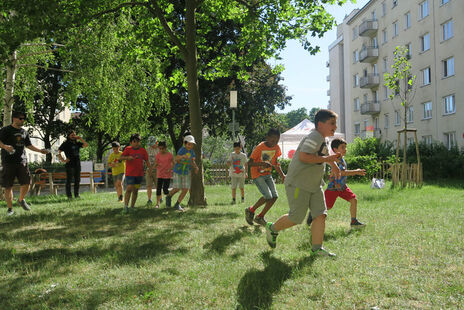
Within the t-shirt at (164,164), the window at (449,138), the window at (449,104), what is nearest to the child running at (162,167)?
the t-shirt at (164,164)

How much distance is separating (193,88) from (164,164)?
2.06 m

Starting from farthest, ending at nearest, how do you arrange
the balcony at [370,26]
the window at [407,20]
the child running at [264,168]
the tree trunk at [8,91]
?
the balcony at [370,26] → the window at [407,20] → the tree trunk at [8,91] → the child running at [264,168]

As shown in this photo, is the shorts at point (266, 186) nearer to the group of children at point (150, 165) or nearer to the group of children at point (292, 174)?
the group of children at point (292, 174)

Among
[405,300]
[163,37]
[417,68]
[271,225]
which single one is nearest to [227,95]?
[163,37]

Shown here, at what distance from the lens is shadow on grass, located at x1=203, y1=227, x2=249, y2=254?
526 cm

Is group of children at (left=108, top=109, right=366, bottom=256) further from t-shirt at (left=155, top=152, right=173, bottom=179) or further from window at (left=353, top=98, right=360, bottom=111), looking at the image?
window at (left=353, top=98, right=360, bottom=111)

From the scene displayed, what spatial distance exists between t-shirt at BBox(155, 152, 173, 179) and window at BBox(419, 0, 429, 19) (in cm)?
A: 2823

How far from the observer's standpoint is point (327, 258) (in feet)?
15.1

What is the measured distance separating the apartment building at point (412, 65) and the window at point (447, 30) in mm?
67

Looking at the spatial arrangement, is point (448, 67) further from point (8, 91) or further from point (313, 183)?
point (313, 183)

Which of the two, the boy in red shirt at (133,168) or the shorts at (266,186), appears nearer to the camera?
the shorts at (266,186)

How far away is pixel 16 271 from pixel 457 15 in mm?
30376

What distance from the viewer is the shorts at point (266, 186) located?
705 cm

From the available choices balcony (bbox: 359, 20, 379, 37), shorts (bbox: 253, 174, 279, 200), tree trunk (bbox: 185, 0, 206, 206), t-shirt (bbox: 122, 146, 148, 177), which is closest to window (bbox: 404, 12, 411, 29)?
balcony (bbox: 359, 20, 379, 37)
